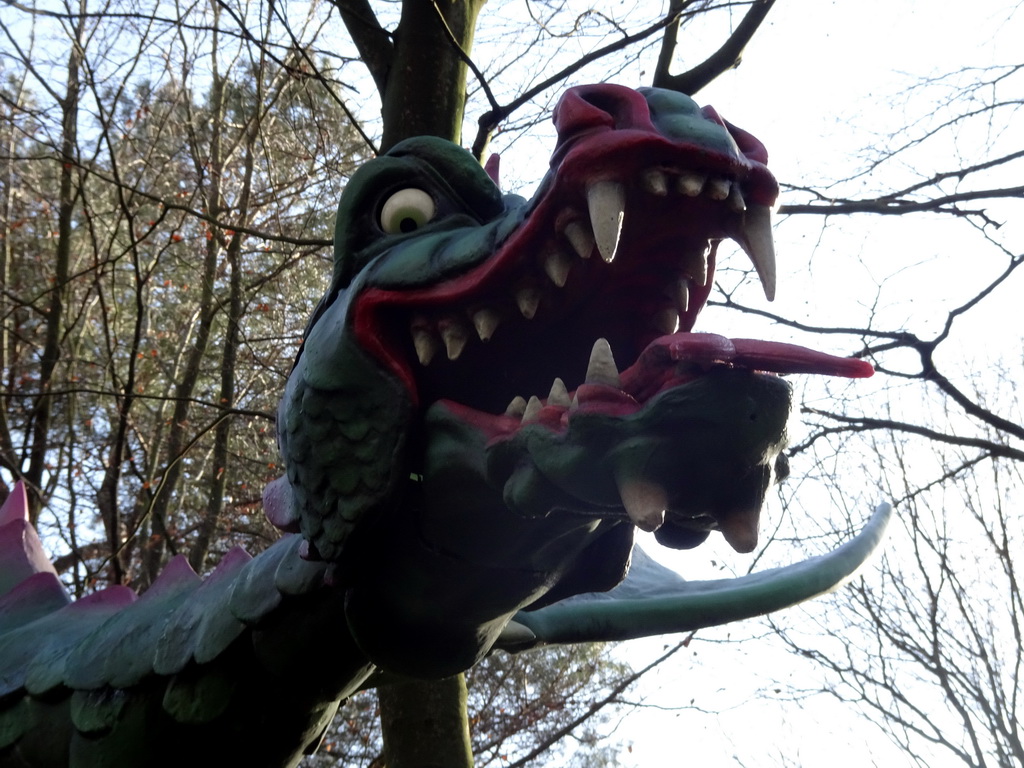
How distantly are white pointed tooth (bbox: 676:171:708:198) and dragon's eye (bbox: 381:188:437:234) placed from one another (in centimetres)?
44

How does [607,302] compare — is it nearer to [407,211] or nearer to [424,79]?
[407,211]

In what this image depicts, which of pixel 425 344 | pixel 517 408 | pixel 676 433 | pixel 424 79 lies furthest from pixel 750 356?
pixel 424 79

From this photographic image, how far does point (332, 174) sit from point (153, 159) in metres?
Result: 1.50

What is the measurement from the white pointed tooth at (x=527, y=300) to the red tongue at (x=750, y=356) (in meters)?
0.22

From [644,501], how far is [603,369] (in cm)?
15

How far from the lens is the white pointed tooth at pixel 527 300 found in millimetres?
1121

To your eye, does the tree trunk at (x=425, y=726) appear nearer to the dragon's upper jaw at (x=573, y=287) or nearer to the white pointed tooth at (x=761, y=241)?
the dragon's upper jaw at (x=573, y=287)

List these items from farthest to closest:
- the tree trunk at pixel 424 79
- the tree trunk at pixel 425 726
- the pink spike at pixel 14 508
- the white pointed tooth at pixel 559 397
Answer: the tree trunk at pixel 424 79, the tree trunk at pixel 425 726, the pink spike at pixel 14 508, the white pointed tooth at pixel 559 397

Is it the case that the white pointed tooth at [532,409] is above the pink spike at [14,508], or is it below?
below

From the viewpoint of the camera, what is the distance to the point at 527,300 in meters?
1.12

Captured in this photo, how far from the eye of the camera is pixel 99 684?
5.05 feet

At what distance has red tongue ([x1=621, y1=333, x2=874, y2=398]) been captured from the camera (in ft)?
2.98

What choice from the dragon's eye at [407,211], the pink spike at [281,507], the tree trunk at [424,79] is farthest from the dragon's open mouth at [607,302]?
the tree trunk at [424,79]

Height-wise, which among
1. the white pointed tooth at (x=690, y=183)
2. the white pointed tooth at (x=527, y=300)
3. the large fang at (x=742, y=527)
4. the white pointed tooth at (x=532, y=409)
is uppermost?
the white pointed tooth at (x=690, y=183)
